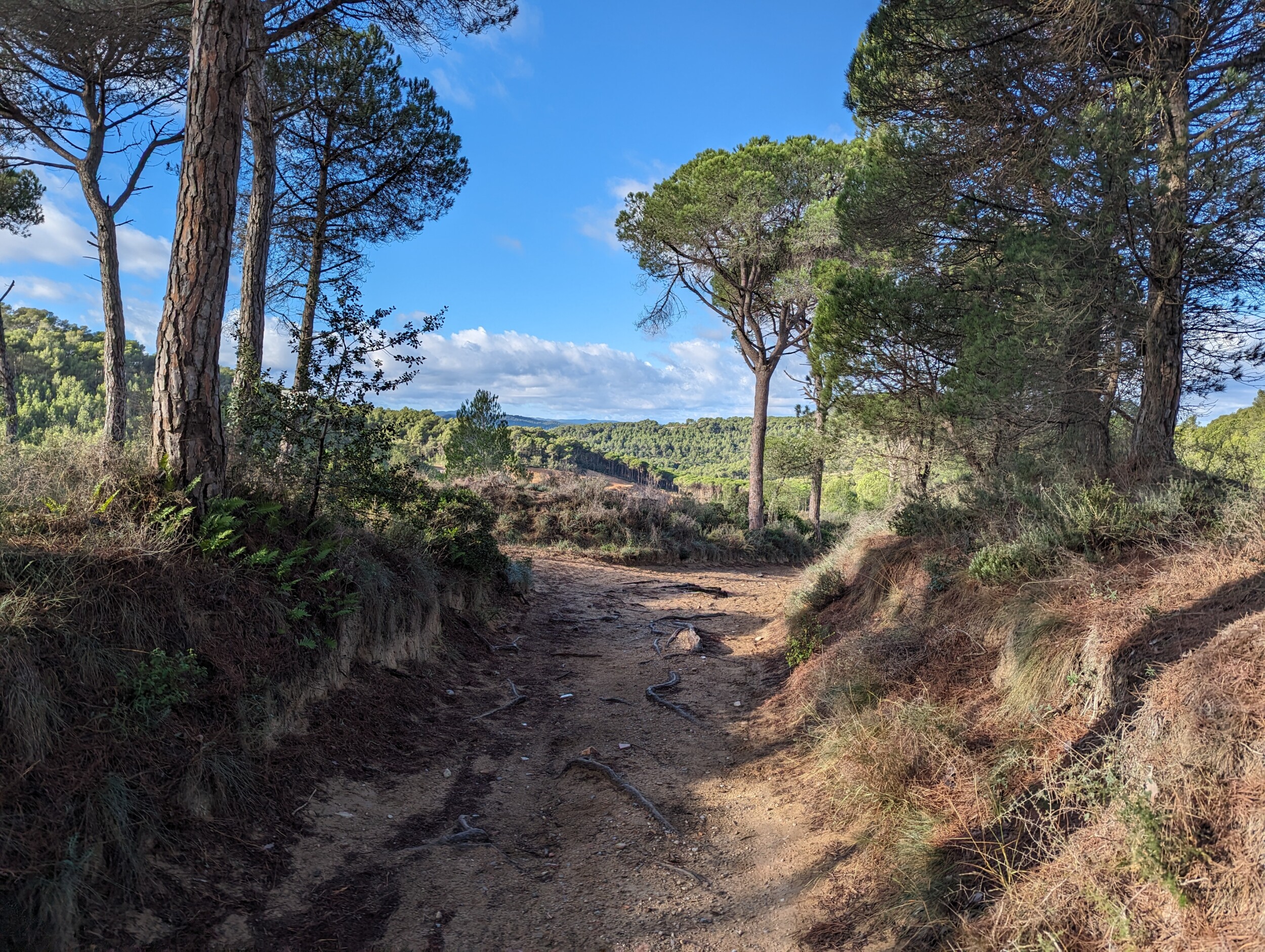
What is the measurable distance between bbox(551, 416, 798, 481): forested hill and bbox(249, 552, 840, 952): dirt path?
74393mm

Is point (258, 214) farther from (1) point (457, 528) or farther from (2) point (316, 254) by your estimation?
(1) point (457, 528)

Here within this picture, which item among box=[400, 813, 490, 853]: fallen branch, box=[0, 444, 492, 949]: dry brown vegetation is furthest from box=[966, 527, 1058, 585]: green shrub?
box=[0, 444, 492, 949]: dry brown vegetation

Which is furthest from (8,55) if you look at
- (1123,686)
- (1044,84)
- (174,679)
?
(1123,686)

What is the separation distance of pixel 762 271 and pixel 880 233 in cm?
953

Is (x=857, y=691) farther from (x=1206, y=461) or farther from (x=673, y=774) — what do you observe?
(x=1206, y=461)

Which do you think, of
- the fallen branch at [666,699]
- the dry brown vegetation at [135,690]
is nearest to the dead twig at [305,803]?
the dry brown vegetation at [135,690]

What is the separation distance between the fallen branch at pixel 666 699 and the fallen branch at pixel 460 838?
256 centimetres

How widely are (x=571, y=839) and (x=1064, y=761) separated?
2.85m

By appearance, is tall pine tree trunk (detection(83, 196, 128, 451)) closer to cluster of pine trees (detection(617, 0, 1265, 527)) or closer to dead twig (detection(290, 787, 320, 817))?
dead twig (detection(290, 787, 320, 817))

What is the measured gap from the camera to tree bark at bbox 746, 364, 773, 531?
1938 cm

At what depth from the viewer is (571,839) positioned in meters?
4.07

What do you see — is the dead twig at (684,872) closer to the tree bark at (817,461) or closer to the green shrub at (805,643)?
the green shrub at (805,643)

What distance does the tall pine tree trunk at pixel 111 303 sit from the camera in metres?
10.8

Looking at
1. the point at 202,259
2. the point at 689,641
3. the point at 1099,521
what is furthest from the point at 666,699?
the point at 202,259
